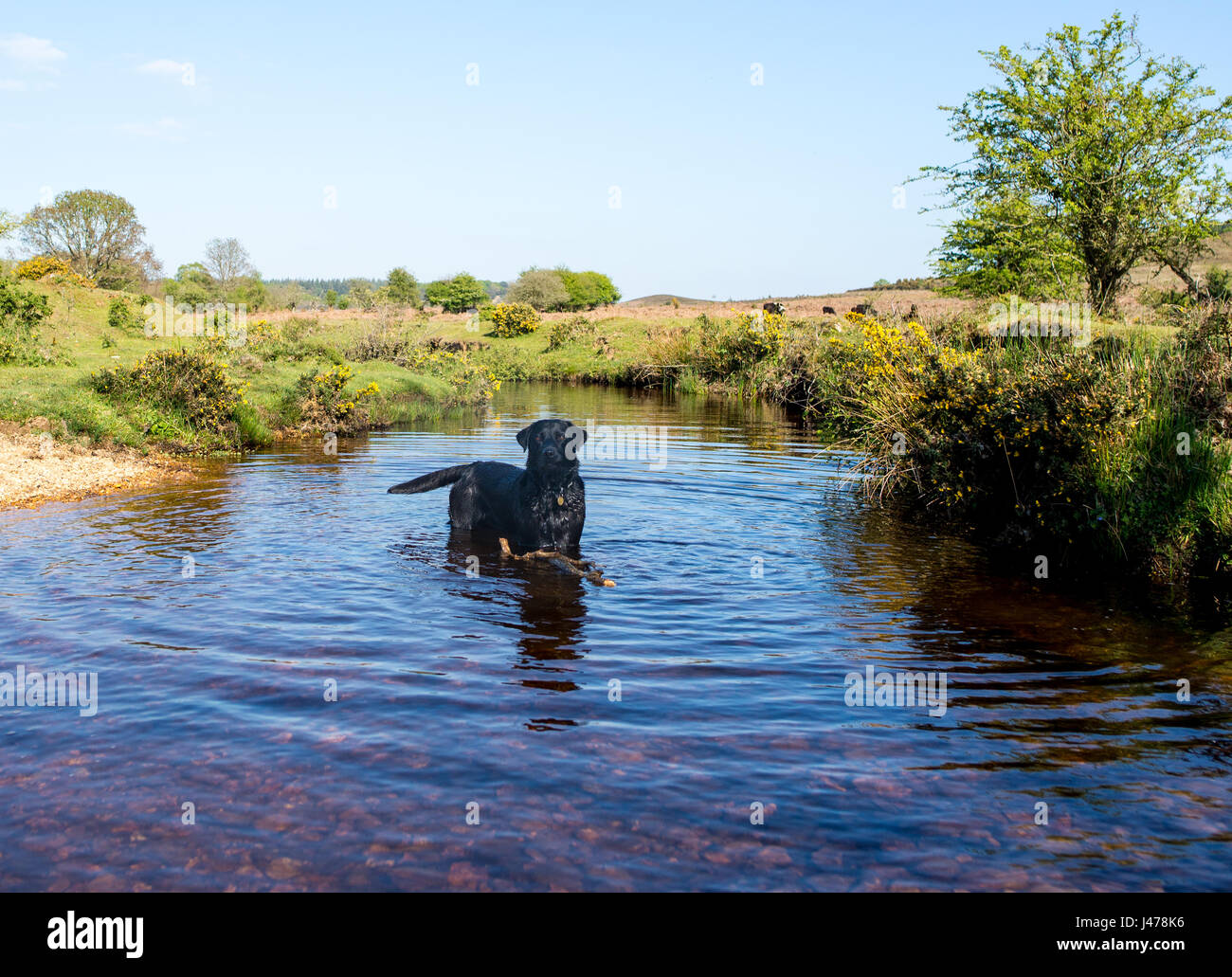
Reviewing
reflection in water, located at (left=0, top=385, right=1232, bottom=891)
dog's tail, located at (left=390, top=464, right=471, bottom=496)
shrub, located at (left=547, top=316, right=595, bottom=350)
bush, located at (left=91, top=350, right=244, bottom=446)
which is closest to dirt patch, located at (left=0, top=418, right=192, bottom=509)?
reflection in water, located at (left=0, top=385, right=1232, bottom=891)

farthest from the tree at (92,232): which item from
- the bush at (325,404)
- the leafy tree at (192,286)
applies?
the bush at (325,404)

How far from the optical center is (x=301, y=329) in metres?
40.2

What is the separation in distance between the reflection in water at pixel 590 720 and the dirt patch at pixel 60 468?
1.40 m

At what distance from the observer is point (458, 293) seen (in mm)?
85375

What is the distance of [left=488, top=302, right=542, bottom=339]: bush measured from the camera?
61.6m

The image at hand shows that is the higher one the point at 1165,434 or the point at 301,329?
the point at 301,329

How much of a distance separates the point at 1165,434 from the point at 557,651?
297 inches

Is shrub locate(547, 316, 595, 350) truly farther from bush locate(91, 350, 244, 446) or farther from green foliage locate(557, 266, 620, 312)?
bush locate(91, 350, 244, 446)

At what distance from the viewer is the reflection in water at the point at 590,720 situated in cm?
450

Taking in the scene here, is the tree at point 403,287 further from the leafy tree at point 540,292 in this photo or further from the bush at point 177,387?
the bush at point 177,387

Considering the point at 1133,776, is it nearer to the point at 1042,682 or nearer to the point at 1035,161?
the point at 1042,682

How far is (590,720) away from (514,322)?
57.7 metres
